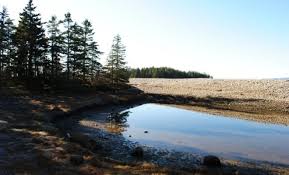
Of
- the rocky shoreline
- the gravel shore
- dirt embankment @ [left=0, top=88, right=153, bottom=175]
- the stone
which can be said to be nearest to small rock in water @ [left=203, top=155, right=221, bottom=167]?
the rocky shoreline

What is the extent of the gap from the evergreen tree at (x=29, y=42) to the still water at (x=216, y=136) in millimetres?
22203

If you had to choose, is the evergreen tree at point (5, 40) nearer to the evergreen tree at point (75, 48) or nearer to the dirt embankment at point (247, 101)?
the evergreen tree at point (75, 48)

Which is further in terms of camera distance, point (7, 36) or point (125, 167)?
point (7, 36)

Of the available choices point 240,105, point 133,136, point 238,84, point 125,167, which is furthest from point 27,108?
point 238,84

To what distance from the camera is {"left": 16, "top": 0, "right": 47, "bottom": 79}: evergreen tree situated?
2192 inches

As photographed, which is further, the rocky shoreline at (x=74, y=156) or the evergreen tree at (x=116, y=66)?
the evergreen tree at (x=116, y=66)

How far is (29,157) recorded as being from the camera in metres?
18.7

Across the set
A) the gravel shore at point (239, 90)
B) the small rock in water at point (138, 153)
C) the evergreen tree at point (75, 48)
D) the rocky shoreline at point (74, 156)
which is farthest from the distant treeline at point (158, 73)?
the small rock in water at point (138, 153)

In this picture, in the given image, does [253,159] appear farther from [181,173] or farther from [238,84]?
[238,84]

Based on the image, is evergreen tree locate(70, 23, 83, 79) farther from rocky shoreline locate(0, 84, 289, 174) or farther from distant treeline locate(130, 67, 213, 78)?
distant treeline locate(130, 67, 213, 78)

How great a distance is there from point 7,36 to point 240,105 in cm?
4126

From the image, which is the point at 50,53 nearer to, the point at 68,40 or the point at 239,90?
the point at 68,40

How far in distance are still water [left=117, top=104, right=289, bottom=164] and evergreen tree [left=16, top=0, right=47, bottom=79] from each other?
72.8 feet

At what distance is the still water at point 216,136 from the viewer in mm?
25922
